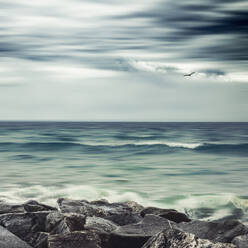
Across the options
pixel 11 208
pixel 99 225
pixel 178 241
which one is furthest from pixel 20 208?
pixel 178 241

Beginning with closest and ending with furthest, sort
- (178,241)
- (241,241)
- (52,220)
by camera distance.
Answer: (178,241), (241,241), (52,220)

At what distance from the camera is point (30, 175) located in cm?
1703

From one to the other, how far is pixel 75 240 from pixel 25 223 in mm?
999

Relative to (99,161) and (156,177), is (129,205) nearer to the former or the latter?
(156,177)

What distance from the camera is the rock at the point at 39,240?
4.96m

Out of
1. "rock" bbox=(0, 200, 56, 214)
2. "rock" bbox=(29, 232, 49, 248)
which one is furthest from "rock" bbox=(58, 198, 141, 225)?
"rock" bbox=(29, 232, 49, 248)

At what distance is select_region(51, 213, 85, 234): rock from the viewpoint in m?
5.26

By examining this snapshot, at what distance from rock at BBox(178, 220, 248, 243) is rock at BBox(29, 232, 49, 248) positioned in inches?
66.1

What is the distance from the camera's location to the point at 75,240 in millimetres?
4734

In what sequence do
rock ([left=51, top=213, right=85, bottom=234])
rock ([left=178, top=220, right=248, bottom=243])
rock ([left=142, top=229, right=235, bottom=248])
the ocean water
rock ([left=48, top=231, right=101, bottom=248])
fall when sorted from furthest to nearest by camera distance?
the ocean water → rock ([left=51, top=213, right=85, bottom=234]) → rock ([left=178, top=220, right=248, bottom=243]) → rock ([left=48, top=231, right=101, bottom=248]) → rock ([left=142, top=229, right=235, bottom=248])

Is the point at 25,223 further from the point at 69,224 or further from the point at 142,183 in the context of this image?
the point at 142,183

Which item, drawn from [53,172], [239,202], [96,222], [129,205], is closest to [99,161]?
[53,172]

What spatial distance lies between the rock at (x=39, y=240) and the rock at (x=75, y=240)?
206mm

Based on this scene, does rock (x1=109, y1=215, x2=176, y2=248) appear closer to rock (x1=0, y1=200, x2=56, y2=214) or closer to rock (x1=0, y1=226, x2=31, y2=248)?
rock (x1=0, y1=226, x2=31, y2=248)
